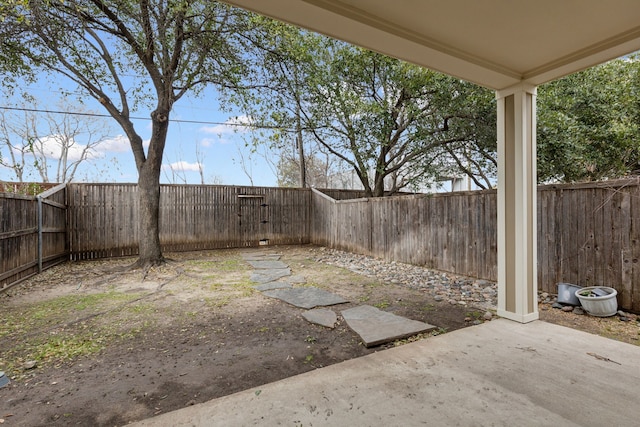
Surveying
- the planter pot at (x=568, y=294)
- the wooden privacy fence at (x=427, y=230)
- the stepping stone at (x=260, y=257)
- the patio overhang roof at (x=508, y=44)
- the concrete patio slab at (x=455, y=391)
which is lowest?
the stepping stone at (x=260, y=257)

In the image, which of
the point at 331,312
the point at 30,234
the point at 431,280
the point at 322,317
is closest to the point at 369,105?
the point at 431,280

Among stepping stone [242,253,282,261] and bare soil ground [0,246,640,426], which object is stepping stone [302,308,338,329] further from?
stepping stone [242,253,282,261]

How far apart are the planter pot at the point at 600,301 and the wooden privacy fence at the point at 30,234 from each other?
6.50 meters

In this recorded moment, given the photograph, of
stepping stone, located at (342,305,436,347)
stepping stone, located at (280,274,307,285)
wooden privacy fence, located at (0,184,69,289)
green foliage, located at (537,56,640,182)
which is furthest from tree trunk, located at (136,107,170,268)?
green foliage, located at (537,56,640,182)

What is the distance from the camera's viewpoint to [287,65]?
5.70m

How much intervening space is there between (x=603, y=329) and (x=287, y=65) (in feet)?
18.9

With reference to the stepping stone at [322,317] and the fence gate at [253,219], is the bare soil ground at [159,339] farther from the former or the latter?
the fence gate at [253,219]

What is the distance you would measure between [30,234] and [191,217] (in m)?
3.13

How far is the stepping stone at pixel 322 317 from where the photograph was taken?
9.16 ft

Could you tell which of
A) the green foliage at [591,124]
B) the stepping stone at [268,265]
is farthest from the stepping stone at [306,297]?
the green foliage at [591,124]

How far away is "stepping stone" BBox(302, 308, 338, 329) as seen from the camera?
2.79m

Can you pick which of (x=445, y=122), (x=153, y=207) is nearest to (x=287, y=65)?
(x=445, y=122)

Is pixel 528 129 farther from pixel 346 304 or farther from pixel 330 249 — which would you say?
pixel 330 249

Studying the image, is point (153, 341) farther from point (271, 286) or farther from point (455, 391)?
point (455, 391)
